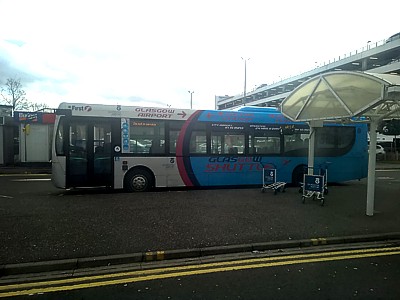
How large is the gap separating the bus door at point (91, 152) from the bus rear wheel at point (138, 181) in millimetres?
583

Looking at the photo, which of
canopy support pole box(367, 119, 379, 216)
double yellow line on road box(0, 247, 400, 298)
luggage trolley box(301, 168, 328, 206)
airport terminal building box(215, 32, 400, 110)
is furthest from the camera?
airport terminal building box(215, 32, 400, 110)

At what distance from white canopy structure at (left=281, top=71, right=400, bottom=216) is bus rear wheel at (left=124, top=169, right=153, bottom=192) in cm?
536

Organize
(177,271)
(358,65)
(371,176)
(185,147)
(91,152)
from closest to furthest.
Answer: (177,271) < (371,176) < (91,152) < (185,147) < (358,65)

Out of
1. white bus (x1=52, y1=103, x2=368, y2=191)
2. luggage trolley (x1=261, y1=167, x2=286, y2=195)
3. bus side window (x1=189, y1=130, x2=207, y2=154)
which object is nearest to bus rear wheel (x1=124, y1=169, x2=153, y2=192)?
white bus (x1=52, y1=103, x2=368, y2=191)

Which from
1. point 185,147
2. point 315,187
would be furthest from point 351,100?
point 185,147

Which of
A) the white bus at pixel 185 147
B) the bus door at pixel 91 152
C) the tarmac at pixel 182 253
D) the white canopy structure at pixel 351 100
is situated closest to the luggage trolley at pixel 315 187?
the white canopy structure at pixel 351 100

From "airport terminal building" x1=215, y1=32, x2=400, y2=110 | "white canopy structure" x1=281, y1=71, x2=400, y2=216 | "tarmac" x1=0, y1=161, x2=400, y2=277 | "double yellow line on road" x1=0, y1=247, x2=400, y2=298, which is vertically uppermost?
"airport terminal building" x1=215, y1=32, x2=400, y2=110

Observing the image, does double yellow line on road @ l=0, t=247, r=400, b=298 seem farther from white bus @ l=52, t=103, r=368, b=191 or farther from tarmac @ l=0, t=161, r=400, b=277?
white bus @ l=52, t=103, r=368, b=191

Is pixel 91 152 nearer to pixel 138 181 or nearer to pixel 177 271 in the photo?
pixel 138 181

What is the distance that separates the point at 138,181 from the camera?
33.9ft

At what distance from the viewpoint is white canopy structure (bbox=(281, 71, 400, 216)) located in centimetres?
668

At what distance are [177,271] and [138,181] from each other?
6331mm

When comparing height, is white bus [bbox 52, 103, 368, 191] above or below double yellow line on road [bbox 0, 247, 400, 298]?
above

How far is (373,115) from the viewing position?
24.9 feet
